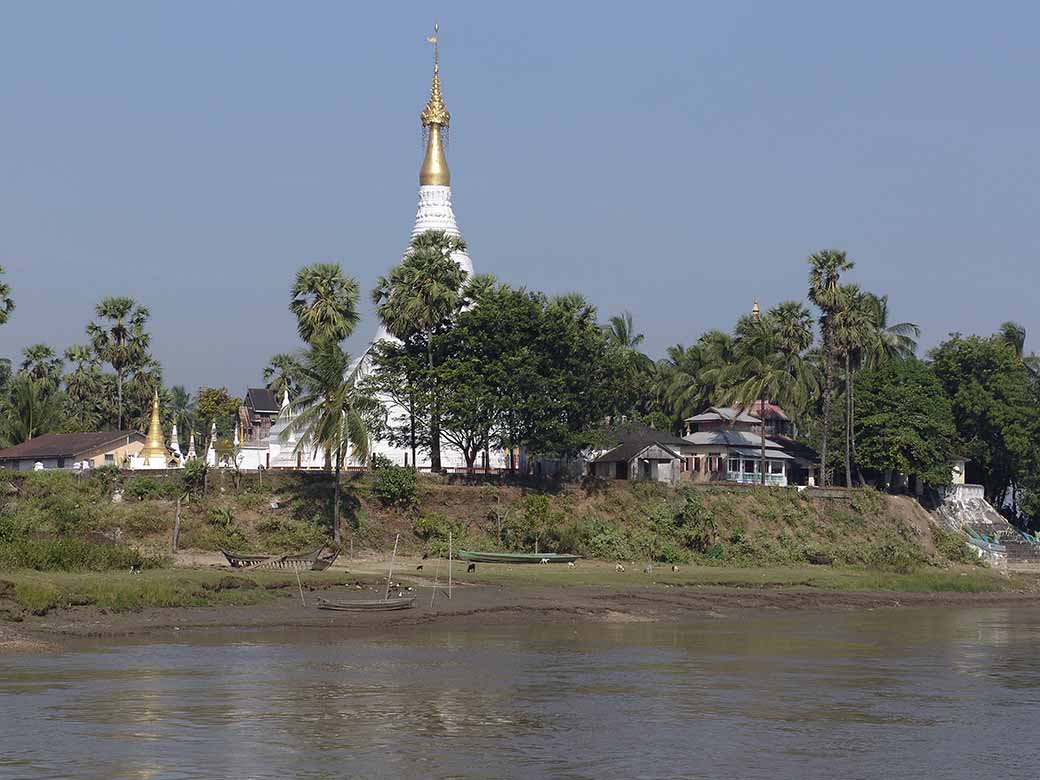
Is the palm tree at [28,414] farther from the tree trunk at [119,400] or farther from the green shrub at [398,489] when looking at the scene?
the green shrub at [398,489]

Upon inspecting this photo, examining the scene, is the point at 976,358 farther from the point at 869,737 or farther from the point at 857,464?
the point at 869,737

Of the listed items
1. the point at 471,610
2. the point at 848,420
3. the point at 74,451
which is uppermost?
the point at 848,420

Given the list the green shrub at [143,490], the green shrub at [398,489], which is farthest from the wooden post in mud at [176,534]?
the green shrub at [398,489]

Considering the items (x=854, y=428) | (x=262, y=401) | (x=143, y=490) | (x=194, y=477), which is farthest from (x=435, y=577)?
(x=262, y=401)

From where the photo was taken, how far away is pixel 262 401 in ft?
392

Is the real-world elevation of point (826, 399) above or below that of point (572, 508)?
above

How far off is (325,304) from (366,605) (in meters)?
24.8

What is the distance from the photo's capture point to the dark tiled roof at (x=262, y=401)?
11800 cm

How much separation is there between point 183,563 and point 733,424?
48117 mm

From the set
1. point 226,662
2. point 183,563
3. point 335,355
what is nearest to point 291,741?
point 226,662

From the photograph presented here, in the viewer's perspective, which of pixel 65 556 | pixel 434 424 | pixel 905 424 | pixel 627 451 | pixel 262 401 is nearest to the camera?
pixel 65 556

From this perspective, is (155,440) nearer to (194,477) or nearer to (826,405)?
(194,477)

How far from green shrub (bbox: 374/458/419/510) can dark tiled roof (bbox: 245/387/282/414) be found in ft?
169

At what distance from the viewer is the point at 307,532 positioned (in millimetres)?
62812
